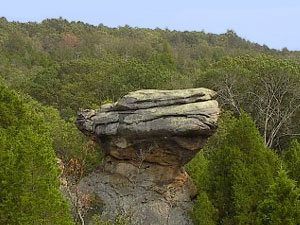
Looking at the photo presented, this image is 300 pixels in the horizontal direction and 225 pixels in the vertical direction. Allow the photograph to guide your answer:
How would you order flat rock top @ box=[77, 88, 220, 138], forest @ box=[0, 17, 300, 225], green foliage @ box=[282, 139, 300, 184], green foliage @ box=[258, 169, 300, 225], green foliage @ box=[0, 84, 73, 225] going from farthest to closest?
green foliage @ box=[282, 139, 300, 184], flat rock top @ box=[77, 88, 220, 138], green foliage @ box=[258, 169, 300, 225], forest @ box=[0, 17, 300, 225], green foliage @ box=[0, 84, 73, 225]

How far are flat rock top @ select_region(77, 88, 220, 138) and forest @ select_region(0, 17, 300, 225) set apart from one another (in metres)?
0.98

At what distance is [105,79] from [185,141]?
16.8 meters

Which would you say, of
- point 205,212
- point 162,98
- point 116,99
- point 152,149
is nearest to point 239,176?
point 205,212

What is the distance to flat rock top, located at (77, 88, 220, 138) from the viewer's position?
1534 centimetres

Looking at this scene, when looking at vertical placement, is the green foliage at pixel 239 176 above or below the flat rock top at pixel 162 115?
below

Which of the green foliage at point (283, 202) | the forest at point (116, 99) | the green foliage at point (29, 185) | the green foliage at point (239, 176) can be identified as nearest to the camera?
the green foliage at point (29, 185)

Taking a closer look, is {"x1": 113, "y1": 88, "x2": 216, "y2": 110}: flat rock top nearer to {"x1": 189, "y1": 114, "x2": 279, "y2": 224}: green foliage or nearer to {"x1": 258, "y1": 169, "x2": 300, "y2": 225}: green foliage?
{"x1": 189, "y1": 114, "x2": 279, "y2": 224}: green foliage

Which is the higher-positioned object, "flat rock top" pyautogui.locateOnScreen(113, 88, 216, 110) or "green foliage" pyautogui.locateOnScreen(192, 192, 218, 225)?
"flat rock top" pyautogui.locateOnScreen(113, 88, 216, 110)

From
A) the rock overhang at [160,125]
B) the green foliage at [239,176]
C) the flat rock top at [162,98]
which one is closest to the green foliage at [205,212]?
the green foliage at [239,176]

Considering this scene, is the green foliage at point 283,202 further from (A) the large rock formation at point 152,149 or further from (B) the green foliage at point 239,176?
(A) the large rock formation at point 152,149

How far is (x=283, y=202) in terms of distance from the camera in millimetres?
13000

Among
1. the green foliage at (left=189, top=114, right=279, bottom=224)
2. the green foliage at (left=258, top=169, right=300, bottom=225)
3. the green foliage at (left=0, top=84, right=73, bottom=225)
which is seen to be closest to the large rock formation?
the green foliage at (left=189, top=114, right=279, bottom=224)

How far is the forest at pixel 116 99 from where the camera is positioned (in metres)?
11.4

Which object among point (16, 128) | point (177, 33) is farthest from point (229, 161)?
point (177, 33)
